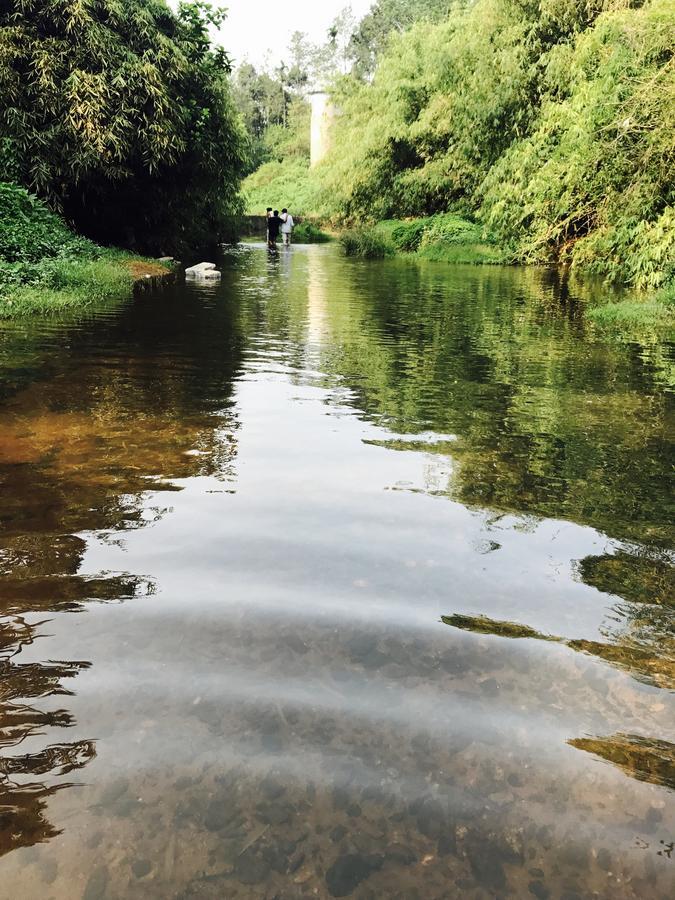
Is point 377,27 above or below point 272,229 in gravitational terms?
above

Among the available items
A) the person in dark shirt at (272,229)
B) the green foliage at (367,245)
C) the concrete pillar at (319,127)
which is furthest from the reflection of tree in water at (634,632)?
the concrete pillar at (319,127)

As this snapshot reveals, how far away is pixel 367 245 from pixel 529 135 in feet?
24.5

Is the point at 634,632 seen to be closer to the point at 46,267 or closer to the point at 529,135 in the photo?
the point at 46,267

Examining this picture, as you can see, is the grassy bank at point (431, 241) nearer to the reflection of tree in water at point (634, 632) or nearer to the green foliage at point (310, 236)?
the green foliage at point (310, 236)

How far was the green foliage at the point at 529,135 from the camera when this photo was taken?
12469 millimetres

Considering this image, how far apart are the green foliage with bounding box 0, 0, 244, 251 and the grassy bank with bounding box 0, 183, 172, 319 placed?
1.31 m

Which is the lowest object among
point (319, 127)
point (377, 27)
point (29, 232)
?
point (29, 232)

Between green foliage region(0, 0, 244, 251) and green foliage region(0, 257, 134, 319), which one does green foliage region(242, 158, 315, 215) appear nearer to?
green foliage region(0, 0, 244, 251)

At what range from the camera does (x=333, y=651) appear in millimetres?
2268

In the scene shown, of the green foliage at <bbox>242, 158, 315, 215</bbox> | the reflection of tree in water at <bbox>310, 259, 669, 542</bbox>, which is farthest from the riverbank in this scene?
the green foliage at <bbox>242, 158, 315, 215</bbox>

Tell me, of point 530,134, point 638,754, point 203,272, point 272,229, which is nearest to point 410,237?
point 272,229

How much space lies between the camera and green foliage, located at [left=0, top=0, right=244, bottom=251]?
1463 cm

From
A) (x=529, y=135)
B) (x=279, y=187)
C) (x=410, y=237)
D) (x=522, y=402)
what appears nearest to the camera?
(x=522, y=402)

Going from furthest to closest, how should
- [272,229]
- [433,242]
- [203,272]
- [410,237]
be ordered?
[410,237] → [272,229] → [433,242] → [203,272]
